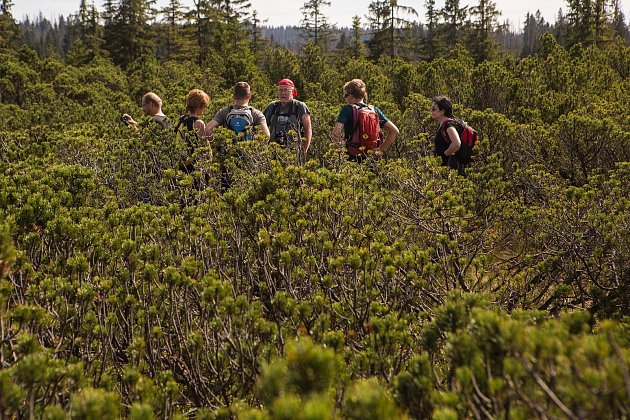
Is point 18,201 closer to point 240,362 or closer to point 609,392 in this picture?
point 240,362

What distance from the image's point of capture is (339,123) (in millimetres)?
5055

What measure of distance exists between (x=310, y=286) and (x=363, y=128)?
2.84 metres

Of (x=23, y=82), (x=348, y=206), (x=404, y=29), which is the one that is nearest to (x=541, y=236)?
(x=348, y=206)

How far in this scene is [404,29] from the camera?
31.1 metres

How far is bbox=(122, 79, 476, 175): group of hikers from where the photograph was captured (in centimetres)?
495

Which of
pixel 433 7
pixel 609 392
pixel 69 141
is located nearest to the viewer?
pixel 609 392

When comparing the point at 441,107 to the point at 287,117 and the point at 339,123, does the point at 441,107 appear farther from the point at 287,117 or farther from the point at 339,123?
the point at 287,117

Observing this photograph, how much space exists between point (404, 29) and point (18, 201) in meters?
31.6

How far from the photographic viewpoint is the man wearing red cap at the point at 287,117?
5332 millimetres

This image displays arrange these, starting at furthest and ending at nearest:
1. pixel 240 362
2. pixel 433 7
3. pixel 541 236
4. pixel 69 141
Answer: pixel 433 7 < pixel 69 141 < pixel 541 236 < pixel 240 362

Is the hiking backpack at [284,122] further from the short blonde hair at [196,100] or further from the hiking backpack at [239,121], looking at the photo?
the short blonde hair at [196,100]

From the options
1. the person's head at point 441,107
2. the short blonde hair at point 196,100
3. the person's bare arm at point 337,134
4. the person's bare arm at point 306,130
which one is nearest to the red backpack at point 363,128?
the person's bare arm at point 337,134

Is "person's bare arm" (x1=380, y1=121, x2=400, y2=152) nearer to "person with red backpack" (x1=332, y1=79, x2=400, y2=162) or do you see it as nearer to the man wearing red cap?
"person with red backpack" (x1=332, y1=79, x2=400, y2=162)

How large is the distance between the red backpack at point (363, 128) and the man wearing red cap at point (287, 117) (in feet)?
1.74
